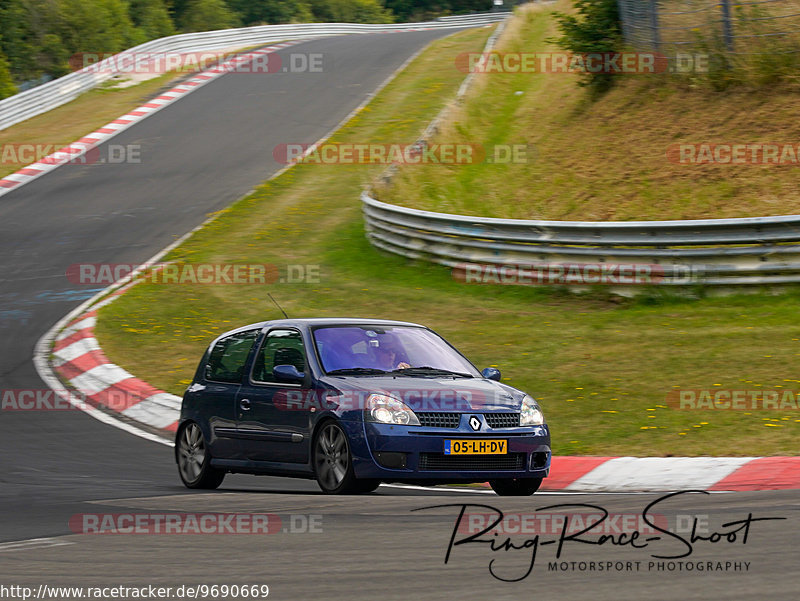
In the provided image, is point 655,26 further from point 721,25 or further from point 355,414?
point 355,414

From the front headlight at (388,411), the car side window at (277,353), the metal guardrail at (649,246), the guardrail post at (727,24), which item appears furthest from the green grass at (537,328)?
the guardrail post at (727,24)

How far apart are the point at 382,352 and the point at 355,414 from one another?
1011mm

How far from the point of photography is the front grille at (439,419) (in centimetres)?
823

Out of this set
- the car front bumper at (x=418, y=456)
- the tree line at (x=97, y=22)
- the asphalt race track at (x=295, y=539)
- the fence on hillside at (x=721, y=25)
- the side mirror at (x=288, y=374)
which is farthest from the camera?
the tree line at (x=97, y=22)

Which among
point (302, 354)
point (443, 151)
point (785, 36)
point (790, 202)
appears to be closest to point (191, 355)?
point (302, 354)

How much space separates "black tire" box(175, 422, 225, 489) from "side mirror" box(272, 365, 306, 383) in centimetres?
123

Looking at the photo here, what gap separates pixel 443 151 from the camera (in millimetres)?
25406

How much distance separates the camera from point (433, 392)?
27.7 ft

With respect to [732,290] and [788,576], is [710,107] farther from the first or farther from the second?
[788,576]

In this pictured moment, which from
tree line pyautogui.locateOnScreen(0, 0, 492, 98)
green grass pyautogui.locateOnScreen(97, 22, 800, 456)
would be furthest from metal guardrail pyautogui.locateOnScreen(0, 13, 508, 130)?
green grass pyautogui.locateOnScreen(97, 22, 800, 456)

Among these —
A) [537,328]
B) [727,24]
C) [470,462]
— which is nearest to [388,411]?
[470,462]

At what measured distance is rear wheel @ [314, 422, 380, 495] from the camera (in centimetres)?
816

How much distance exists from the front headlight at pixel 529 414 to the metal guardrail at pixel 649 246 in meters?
7.22

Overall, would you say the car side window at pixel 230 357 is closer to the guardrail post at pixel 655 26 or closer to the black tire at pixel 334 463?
the black tire at pixel 334 463
